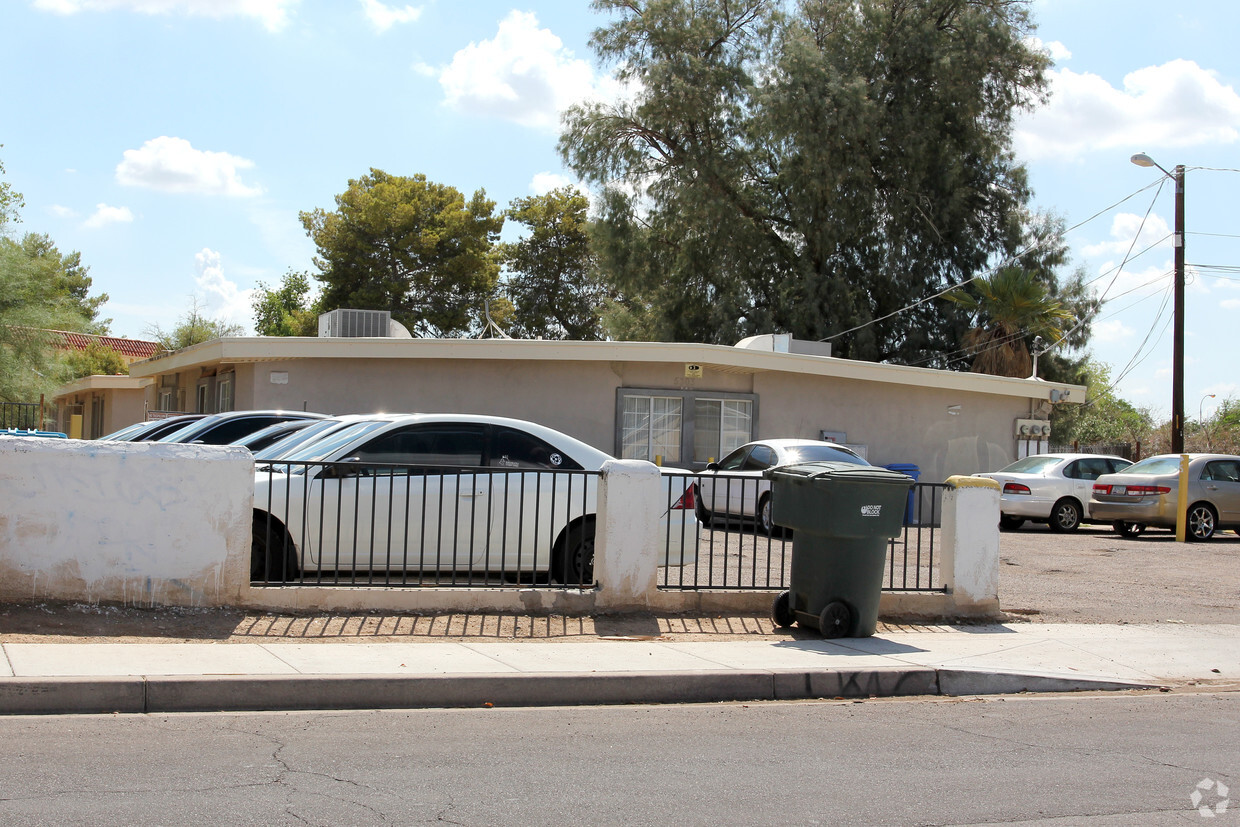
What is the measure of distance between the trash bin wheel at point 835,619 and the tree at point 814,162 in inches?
886

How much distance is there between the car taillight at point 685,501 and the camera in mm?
9625

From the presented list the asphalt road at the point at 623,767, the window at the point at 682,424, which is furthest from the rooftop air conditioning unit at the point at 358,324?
the asphalt road at the point at 623,767

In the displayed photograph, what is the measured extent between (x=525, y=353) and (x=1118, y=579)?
374 inches

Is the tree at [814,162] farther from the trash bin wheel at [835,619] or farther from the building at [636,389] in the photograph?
the trash bin wheel at [835,619]

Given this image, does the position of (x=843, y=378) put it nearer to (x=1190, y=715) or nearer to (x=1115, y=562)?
(x=1115, y=562)

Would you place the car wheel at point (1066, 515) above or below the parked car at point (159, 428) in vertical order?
below

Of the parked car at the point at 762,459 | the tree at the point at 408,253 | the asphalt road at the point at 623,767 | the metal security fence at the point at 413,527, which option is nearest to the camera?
the asphalt road at the point at 623,767

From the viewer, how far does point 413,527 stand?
9164 millimetres

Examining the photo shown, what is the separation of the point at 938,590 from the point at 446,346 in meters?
10.0

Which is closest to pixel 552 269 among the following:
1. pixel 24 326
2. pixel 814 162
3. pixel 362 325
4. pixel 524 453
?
pixel 814 162

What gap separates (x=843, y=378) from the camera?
2012cm

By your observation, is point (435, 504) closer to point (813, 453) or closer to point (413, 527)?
point (413, 527)

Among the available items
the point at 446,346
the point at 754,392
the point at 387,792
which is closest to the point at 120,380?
the point at 446,346

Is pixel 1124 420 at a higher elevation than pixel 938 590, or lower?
higher
